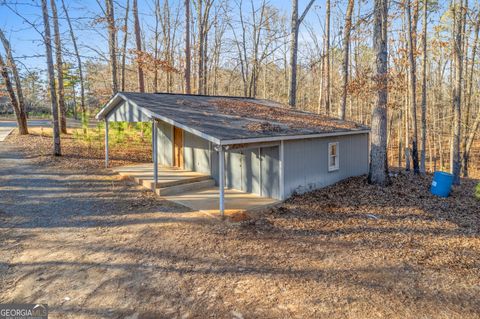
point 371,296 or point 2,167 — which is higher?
point 2,167

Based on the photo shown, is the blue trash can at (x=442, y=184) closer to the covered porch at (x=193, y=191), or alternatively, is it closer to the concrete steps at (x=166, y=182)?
the covered porch at (x=193, y=191)

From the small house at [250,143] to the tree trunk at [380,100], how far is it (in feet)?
3.69

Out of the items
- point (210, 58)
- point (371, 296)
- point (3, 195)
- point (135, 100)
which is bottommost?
point (371, 296)

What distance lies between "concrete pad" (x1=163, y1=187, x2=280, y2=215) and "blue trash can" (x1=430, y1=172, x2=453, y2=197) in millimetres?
4863

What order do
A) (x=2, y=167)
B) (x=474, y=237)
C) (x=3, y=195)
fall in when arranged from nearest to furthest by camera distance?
(x=474, y=237) → (x=3, y=195) → (x=2, y=167)

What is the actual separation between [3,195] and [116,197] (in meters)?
3.14

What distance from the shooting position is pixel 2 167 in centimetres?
1213

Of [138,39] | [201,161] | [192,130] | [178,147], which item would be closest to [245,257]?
[192,130]

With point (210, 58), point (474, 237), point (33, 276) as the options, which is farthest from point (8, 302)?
point (210, 58)

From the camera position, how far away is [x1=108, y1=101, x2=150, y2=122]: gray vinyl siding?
10.0 m

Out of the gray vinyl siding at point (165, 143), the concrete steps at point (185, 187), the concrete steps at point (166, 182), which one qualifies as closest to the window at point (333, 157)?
the concrete steps at point (185, 187)

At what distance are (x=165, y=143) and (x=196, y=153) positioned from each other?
2276mm

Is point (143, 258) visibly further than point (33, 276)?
Yes

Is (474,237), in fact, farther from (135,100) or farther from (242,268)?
(135,100)
